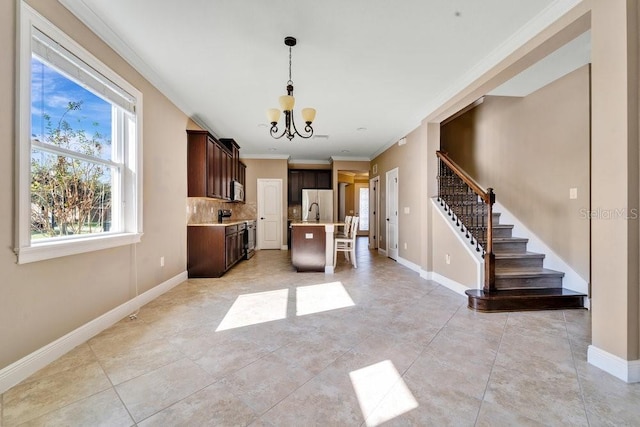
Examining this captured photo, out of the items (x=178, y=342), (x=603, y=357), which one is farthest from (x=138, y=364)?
(x=603, y=357)

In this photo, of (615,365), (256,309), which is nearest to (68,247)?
(256,309)

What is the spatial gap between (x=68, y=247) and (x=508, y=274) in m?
4.41

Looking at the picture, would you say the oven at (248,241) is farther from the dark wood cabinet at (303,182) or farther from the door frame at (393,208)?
the door frame at (393,208)

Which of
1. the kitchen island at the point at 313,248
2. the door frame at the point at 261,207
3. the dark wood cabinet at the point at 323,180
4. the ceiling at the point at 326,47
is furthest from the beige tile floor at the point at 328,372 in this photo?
the dark wood cabinet at the point at 323,180

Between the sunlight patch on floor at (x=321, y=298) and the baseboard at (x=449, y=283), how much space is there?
1480mm

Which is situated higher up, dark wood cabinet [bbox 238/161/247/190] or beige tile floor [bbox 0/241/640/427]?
dark wood cabinet [bbox 238/161/247/190]

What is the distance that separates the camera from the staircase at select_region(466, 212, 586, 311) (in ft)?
10.3

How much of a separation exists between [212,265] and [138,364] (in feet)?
8.73

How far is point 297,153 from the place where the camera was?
780 centimetres

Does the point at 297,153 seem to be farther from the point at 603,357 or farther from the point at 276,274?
the point at 603,357

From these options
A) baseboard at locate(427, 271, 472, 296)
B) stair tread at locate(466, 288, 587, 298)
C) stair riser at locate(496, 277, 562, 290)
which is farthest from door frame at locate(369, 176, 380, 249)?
stair tread at locate(466, 288, 587, 298)

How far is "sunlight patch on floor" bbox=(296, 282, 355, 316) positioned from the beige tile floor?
0.18 feet

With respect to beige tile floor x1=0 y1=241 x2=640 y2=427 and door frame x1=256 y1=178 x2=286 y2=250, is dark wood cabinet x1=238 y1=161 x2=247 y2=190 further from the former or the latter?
beige tile floor x1=0 y1=241 x2=640 y2=427

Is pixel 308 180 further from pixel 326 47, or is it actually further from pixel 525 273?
pixel 525 273
